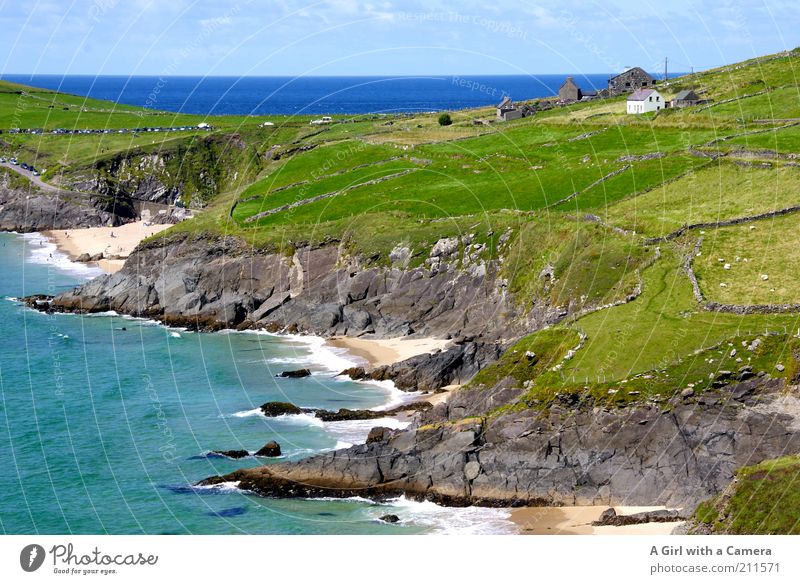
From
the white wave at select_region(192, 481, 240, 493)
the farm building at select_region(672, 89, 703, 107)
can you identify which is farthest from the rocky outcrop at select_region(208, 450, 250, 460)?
the farm building at select_region(672, 89, 703, 107)

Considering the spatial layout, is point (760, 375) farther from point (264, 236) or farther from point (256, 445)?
point (264, 236)

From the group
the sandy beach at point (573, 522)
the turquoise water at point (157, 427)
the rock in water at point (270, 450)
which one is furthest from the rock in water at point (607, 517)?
the rock in water at point (270, 450)

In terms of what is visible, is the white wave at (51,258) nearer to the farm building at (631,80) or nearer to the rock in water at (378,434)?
the rock in water at (378,434)

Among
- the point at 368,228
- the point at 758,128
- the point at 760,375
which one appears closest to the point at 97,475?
the point at 760,375

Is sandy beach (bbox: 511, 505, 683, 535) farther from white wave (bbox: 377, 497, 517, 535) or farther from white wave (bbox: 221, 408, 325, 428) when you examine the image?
white wave (bbox: 221, 408, 325, 428)
